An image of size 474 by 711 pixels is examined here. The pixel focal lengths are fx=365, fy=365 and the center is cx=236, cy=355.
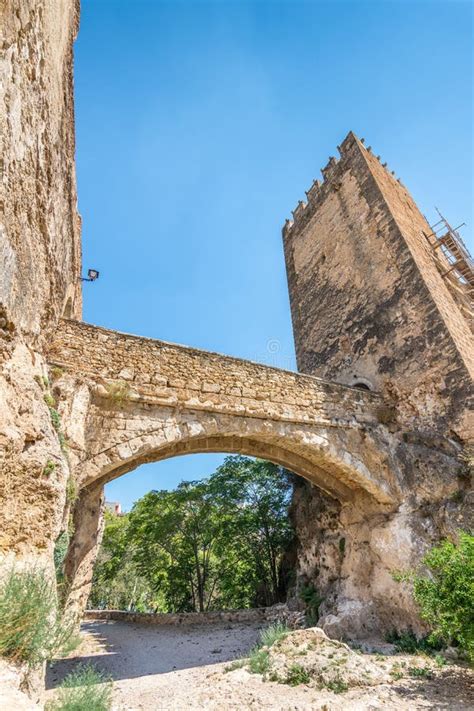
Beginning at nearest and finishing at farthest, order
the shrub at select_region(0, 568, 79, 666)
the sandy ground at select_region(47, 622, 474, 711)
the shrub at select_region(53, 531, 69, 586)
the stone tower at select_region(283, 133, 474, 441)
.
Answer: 1. the shrub at select_region(0, 568, 79, 666)
2. the sandy ground at select_region(47, 622, 474, 711)
3. the shrub at select_region(53, 531, 69, 586)
4. the stone tower at select_region(283, 133, 474, 441)

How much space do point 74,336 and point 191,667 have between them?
609cm

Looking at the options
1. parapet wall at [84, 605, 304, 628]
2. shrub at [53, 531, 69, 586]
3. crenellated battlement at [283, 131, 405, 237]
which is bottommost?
parapet wall at [84, 605, 304, 628]

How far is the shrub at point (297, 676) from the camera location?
447 cm

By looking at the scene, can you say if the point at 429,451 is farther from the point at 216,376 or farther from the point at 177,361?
the point at 177,361

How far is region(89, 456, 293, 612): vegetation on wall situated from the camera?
14.0 meters

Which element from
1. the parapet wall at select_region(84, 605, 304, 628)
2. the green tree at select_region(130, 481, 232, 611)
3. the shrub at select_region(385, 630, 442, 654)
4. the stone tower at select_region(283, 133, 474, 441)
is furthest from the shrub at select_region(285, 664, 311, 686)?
the green tree at select_region(130, 481, 232, 611)

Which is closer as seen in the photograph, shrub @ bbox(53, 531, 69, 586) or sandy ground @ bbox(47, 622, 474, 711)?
sandy ground @ bbox(47, 622, 474, 711)

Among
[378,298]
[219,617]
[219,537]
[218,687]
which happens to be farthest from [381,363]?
[219,617]

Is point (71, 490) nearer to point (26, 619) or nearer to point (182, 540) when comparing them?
point (26, 619)

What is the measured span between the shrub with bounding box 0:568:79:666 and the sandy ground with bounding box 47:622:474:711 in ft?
8.69

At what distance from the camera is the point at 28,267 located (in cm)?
357

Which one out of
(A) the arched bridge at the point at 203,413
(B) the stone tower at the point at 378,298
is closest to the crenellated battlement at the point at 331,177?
(B) the stone tower at the point at 378,298

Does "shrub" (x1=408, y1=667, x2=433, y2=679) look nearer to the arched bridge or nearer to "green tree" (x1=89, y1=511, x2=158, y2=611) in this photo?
the arched bridge

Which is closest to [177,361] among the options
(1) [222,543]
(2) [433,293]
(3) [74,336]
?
(3) [74,336]
